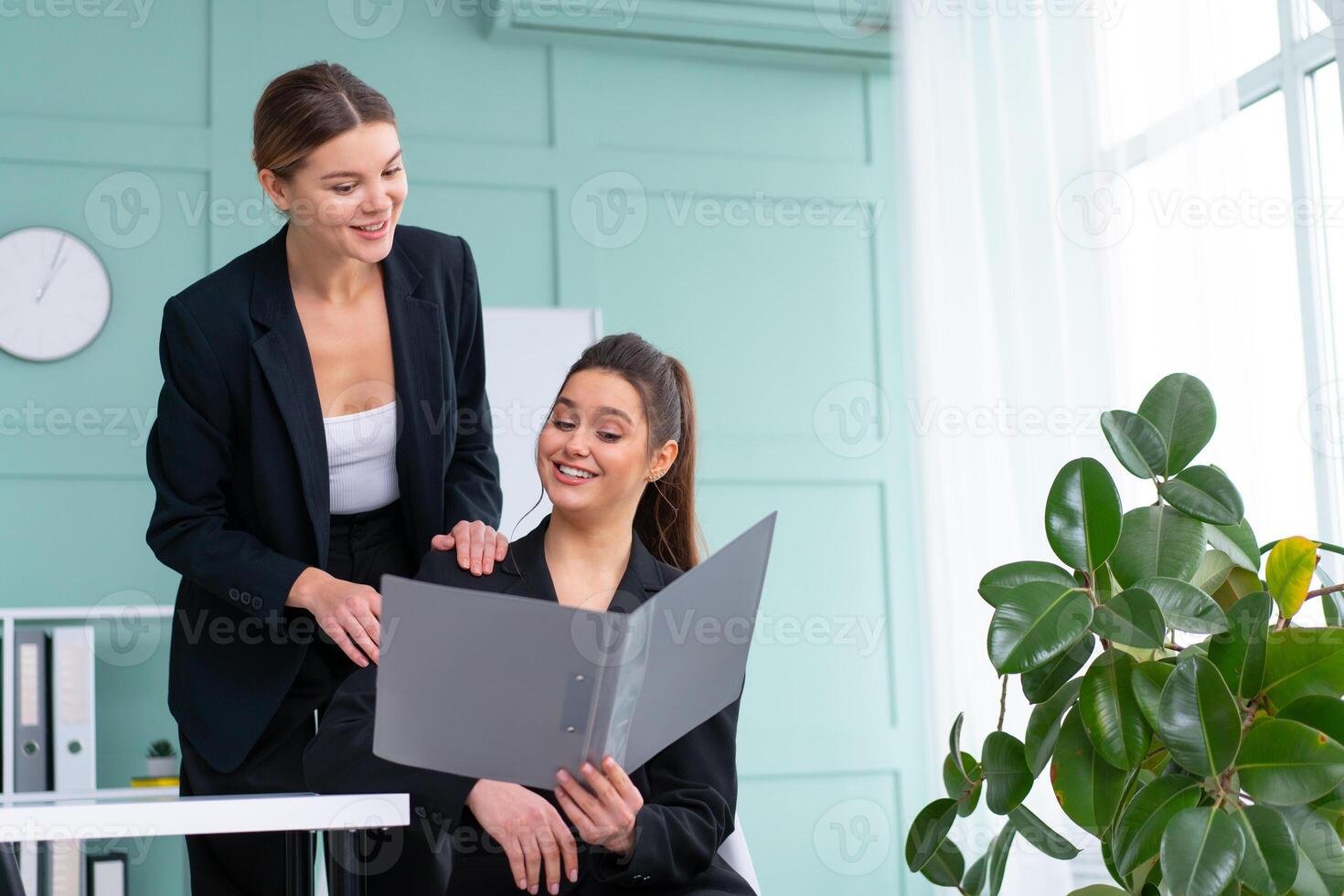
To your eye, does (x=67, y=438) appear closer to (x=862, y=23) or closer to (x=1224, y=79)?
(x=862, y=23)

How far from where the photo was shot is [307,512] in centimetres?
171

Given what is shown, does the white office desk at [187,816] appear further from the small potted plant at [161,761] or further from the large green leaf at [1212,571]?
the small potted plant at [161,761]

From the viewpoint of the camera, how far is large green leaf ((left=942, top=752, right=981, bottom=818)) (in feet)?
5.63

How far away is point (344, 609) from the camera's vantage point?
1530mm

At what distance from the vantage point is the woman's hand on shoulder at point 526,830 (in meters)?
1.42

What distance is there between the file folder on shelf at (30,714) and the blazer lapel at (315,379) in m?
1.58

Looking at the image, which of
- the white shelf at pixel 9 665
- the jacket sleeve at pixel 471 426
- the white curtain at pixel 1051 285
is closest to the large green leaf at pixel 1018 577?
the jacket sleeve at pixel 471 426

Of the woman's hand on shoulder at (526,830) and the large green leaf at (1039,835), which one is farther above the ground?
the woman's hand on shoulder at (526,830)

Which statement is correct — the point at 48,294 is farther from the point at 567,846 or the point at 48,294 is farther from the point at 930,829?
the point at 930,829

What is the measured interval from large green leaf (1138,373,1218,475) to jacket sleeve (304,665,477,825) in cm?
91

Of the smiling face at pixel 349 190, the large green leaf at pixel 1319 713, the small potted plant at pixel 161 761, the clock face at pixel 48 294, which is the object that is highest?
the clock face at pixel 48 294

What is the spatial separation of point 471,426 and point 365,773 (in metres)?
0.59

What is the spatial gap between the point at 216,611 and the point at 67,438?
6.41ft

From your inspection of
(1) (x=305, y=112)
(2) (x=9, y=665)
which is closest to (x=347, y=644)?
(1) (x=305, y=112)
